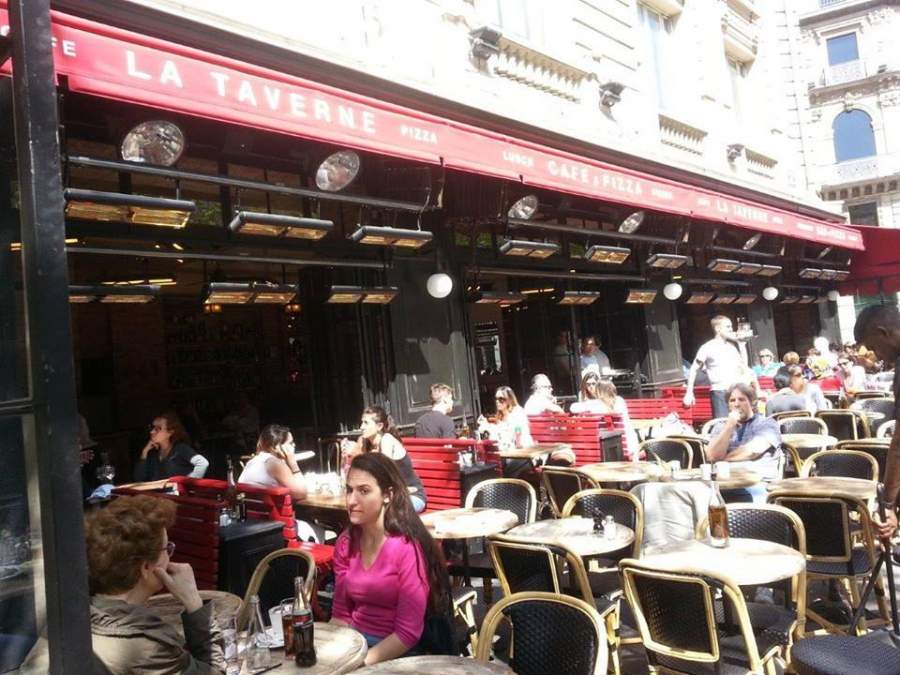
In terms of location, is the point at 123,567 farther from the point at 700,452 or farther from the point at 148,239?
the point at 700,452

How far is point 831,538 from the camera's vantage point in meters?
4.14

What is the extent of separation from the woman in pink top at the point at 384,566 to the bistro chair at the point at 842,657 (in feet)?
4.74

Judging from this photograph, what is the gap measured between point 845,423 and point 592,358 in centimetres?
381

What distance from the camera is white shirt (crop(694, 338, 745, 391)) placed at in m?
8.95

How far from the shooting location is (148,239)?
239 inches

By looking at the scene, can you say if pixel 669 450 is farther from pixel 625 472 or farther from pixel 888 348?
pixel 888 348

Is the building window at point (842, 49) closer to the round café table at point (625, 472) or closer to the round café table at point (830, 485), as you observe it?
the round café table at point (625, 472)

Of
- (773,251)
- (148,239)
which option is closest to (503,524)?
(148,239)

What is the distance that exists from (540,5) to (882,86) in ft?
109

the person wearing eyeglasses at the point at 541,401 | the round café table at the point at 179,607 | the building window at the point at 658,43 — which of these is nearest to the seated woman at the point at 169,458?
the round café table at the point at 179,607

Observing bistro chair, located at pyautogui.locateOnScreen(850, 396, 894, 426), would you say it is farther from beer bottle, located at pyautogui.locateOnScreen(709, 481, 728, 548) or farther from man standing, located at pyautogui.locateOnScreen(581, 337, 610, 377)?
beer bottle, located at pyautogui.locateOnScreen(709, 481, 728, 548)

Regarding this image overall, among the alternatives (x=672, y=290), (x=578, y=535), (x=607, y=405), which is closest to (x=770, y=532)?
(x=578, y=535)

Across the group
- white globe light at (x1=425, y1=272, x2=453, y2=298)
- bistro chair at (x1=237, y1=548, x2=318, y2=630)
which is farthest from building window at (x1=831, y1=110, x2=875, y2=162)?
bistro chair at (x1=237, y1=548, x2=318, y2=630)

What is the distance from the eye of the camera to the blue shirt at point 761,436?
5352mm
